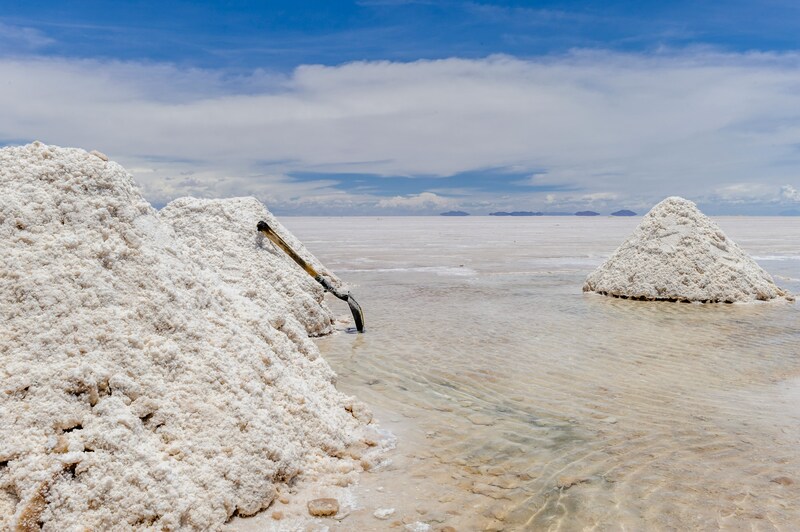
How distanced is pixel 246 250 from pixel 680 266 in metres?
8.78

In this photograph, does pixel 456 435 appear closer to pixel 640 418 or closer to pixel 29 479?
pixel 640 418

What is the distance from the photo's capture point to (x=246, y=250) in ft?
28.2

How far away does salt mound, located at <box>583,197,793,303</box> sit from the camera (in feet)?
39.2

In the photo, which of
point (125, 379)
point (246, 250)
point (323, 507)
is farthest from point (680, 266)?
point (125, 379)

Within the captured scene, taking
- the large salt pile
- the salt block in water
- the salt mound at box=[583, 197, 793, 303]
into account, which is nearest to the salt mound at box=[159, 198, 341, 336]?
the large salt pile

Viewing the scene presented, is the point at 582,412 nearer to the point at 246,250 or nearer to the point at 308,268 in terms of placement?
the point at 308,268

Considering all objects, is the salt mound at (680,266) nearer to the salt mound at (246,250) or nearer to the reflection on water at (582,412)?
the reflection on water at (582,412)

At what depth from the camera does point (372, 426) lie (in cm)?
500

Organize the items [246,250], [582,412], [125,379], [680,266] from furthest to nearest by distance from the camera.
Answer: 1. [680,266]
2. [246,250]
3. [582,412]
4. [125,379]

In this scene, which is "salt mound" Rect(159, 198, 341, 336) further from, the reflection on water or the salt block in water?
the salt block in water

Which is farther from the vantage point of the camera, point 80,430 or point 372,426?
point 372,426

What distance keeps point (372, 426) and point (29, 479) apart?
2586mm

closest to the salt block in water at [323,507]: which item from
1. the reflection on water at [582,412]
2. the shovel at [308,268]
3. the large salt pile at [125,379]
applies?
the reflection on water at [582,412]

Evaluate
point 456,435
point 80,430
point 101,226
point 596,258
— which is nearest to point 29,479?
point 80,430
